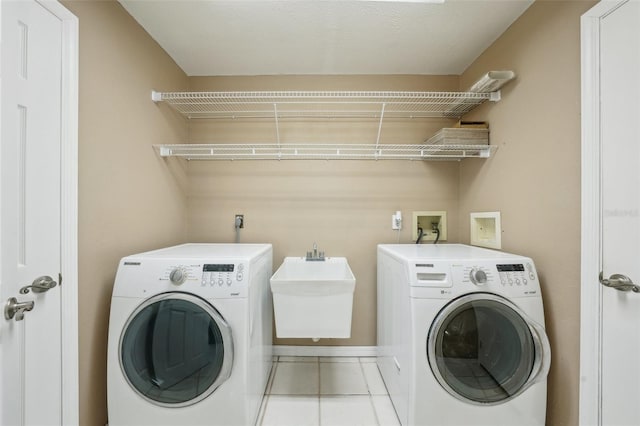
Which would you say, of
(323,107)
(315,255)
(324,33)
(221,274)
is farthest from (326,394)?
(324,33)

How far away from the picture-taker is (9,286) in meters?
0.99

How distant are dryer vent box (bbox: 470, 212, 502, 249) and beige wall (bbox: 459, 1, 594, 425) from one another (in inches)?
2.3

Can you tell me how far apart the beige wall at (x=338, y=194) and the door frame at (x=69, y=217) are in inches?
41.1

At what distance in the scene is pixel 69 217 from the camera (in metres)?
1.20

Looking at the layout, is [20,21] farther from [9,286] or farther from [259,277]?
[259,277]

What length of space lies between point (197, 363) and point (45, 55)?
151 cm

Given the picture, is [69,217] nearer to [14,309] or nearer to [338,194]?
[14,309]

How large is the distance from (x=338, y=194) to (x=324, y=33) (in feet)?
3.72

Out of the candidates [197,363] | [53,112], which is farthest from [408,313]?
[53,112]

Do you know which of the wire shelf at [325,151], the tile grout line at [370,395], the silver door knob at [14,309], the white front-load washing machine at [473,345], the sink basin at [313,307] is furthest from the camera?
the wire shelf at [325,151]

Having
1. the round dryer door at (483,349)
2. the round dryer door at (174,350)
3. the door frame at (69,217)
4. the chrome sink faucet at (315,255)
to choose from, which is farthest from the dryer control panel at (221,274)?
the round dryer door at (483,349)

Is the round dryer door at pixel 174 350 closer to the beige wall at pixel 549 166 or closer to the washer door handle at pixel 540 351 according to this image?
the washer door handle at pixel 540 351

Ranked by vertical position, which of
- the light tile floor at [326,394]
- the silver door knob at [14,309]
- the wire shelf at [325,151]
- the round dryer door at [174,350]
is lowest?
the light tile floor at [326,394]

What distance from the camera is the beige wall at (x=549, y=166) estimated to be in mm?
1250
